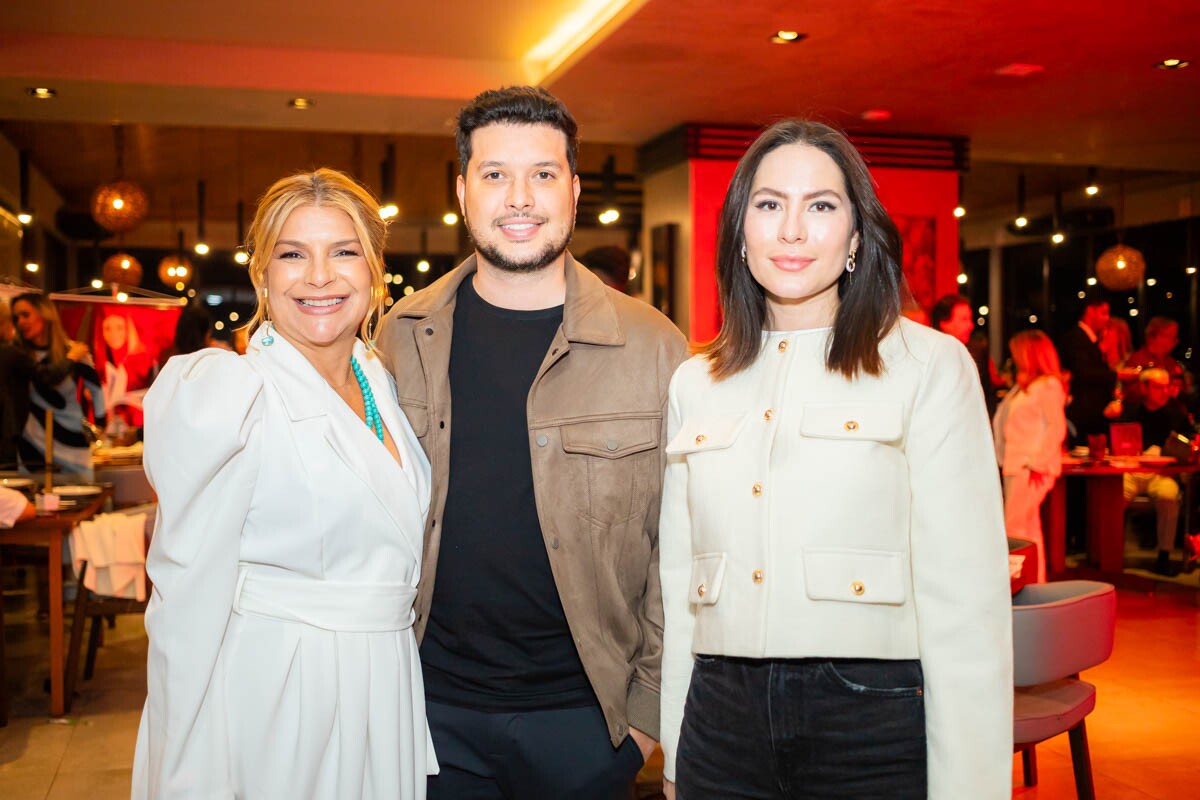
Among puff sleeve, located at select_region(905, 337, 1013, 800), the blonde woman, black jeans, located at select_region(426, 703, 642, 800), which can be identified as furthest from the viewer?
the blonde woman

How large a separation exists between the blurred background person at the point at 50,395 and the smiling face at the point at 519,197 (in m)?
5.11

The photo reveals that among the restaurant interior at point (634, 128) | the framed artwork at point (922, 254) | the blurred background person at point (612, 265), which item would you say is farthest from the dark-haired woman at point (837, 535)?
the framed artwork at point (922, 254)

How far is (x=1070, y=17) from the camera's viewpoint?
6.00 metres

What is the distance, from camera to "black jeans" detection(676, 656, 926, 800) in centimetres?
163

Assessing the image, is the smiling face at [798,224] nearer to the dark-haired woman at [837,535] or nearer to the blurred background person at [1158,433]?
the dark-haired woman at [837,535]

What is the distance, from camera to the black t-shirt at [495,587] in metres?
2.13

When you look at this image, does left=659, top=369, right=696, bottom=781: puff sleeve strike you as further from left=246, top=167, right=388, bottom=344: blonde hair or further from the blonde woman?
the blonde woman

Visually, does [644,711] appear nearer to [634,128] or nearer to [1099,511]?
[1099,511]

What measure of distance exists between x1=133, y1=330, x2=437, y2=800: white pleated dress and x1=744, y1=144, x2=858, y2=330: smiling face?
0.82 m

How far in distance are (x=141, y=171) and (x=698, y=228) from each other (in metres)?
7.66

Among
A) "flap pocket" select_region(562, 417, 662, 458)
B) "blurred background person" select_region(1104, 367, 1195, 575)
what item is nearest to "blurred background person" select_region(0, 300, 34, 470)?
"flap pocket" select_region(562, 417, 662, 458)

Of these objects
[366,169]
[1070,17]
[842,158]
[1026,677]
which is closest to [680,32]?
[1070,17]

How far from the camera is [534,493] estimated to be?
2.15 m

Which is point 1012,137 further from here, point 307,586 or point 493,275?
point 307,586
